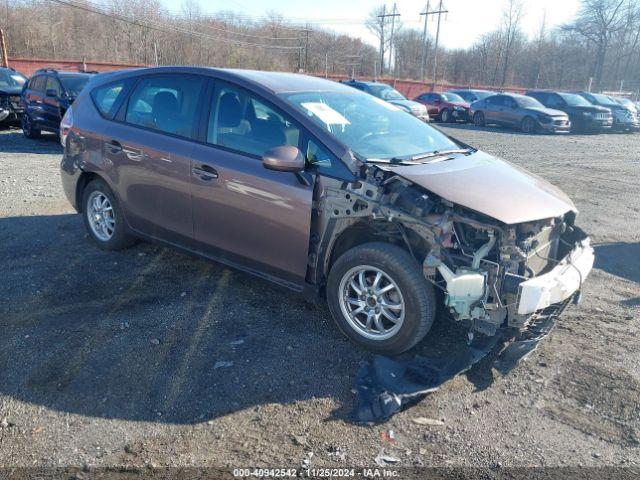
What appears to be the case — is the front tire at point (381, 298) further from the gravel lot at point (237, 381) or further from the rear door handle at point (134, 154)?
the rear door handle at point (134, 154)

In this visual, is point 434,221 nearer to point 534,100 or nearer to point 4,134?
point 4,134

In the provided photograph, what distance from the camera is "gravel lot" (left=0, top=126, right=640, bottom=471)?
9.07 ft

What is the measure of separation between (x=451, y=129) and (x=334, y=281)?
1986 centimetres

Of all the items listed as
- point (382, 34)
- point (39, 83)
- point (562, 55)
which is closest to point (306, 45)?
point (382, 34)

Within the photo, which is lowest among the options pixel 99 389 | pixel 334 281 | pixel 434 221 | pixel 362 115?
pixel 99 389

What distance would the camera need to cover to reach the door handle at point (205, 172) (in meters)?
4.16

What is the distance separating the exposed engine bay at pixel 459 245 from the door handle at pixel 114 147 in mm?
2318

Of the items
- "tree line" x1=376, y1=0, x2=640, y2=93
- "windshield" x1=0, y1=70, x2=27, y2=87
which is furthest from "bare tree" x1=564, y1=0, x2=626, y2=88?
"windshield" x1=0, y1=70, x2=27, y2=87

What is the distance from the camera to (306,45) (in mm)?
59688

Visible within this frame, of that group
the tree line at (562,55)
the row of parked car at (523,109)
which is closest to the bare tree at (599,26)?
the tree line at (562,55)

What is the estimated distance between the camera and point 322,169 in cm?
370

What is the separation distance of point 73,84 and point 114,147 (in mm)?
8956

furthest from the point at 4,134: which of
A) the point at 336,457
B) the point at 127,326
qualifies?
the point at 336,457

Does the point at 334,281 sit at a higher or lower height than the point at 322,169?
lower
